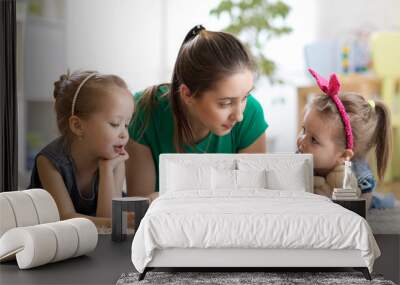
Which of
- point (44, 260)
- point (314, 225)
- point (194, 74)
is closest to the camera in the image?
point (314, 225)

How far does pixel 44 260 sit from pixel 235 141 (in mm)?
2193

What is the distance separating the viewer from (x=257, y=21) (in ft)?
21.1

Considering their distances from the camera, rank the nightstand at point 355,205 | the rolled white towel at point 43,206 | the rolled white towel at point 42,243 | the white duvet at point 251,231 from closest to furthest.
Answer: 1. the white duvet at point 251,231
2. the rolled white towel at point 42,243
3. the rolled white towel at point 43,206
4. the nightstand at point 355,205

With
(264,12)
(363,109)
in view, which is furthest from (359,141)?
(264,12)

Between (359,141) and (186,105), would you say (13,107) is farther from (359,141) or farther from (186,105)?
(359,141)

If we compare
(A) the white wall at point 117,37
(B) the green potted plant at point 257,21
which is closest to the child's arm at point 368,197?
(B) the green potted plant at point 257,21

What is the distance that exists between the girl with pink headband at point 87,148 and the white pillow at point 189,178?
69 cm

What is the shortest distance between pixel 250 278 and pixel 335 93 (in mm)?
2381

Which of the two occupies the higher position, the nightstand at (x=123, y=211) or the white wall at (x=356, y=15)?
the white wall at (x=356, y=15)

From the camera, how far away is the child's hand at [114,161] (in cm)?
643

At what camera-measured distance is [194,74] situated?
247 inches

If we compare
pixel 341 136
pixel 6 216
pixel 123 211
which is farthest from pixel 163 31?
pixel 6 216

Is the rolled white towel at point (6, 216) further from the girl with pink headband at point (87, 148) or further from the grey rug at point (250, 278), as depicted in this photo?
the girl with pink headband at point (87, 148)

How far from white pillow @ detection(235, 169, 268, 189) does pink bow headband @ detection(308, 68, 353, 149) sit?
0.94 meters
